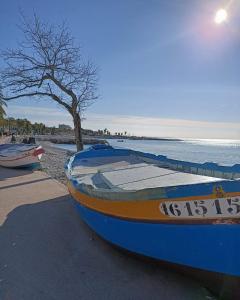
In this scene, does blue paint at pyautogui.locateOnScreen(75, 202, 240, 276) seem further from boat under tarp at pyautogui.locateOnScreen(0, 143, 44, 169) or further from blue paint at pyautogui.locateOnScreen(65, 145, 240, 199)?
boat under tarp at pyautogui.locateOnScreen(0, 143, 44, 169)

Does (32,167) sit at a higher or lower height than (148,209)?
lower

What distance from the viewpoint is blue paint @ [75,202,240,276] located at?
3.49 meters

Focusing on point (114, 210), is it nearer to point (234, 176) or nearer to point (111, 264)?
point (111, 264)

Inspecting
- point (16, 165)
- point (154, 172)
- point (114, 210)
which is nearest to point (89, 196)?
point (114, 210)

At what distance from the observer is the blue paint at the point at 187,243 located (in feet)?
11.5

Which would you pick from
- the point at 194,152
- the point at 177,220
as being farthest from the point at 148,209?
the point at 194,152

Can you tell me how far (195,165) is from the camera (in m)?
6.61

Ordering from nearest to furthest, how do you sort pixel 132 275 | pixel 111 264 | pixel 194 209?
pixel 194 209 → pixel 132 275 → pixel 111 264

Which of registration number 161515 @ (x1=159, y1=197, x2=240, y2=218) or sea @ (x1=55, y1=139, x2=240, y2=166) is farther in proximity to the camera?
sea @ (x1=55, y1=139, x2=240, y2=166)

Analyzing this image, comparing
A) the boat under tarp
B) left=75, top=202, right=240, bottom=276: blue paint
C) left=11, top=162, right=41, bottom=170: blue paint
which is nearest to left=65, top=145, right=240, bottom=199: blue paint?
left=75, top=202, right=240, bottom=276: blue paint

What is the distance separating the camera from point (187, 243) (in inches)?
148

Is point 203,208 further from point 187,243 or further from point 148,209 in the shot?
point 148,209

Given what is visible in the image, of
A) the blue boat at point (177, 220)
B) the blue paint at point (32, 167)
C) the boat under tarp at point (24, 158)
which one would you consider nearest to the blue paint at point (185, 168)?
the blue boat at point (177, 220)

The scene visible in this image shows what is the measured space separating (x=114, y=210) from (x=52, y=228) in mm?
2258
